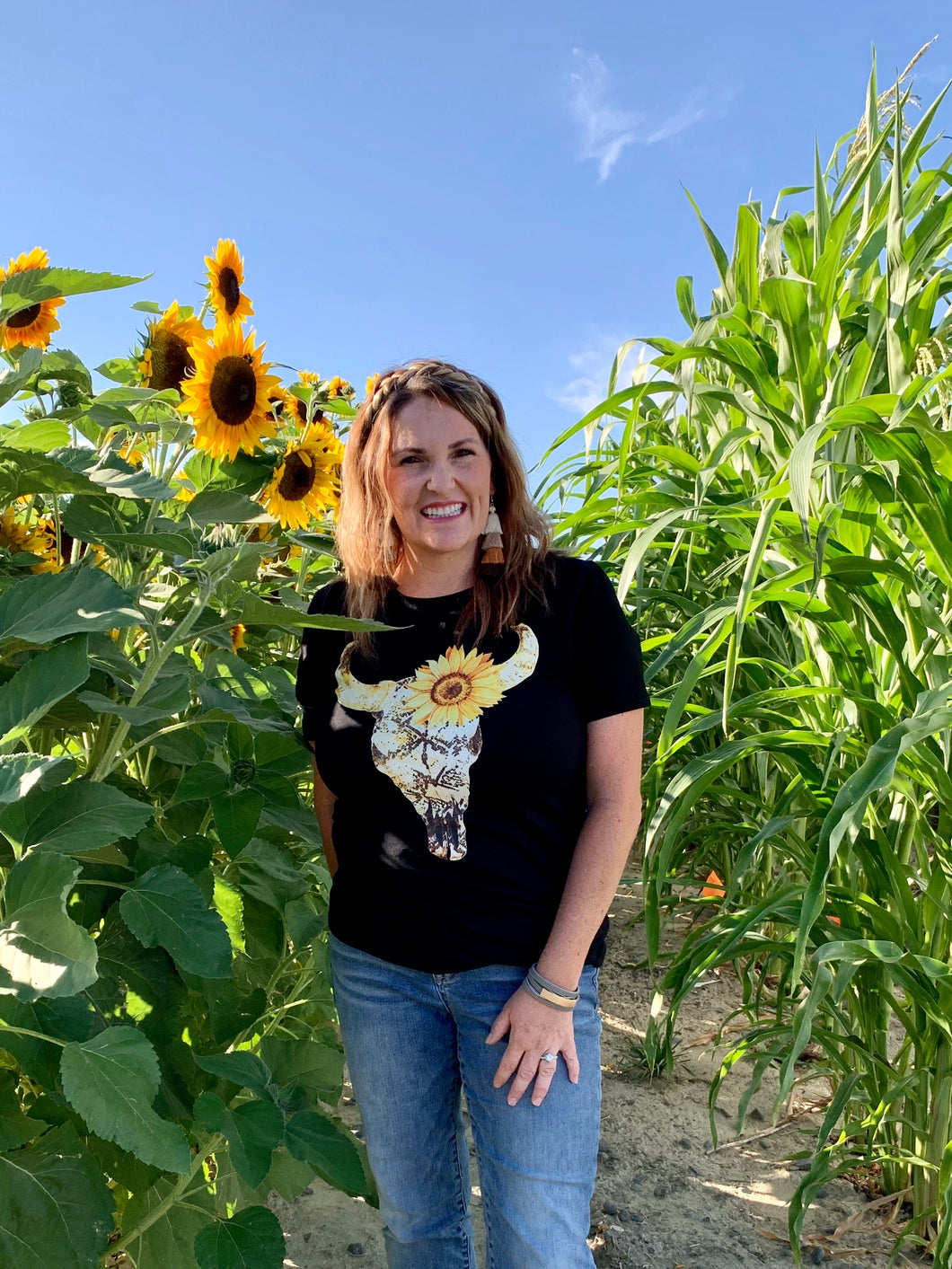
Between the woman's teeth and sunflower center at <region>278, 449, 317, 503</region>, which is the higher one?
sunflower center at <region>278, 449, 317, 503</region>

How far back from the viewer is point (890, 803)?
4.61 feet

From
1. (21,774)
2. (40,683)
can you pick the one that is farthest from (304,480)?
(21,774)

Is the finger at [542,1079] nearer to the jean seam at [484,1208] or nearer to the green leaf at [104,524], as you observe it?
the jean seam at [484,1208]

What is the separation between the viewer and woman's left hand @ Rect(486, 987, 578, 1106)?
97 cm

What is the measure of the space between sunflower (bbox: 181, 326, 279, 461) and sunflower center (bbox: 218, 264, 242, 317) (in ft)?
0.36

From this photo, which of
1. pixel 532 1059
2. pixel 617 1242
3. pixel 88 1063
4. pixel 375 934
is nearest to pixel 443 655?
pixel 375 934

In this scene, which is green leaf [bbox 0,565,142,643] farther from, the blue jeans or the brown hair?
the blue jeans

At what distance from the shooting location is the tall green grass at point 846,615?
115 centimetres

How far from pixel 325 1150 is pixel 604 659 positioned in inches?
20.5

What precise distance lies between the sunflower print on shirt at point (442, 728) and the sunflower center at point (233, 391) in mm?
335

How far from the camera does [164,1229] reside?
995mm

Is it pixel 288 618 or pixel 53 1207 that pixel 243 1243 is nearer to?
pixel 53 1207

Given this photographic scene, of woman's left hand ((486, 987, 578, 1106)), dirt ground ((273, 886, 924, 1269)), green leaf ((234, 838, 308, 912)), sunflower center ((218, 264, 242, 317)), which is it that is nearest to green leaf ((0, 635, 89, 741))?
green leaf ((234, 838, 308, 912))

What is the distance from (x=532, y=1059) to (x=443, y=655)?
16.3 inches
